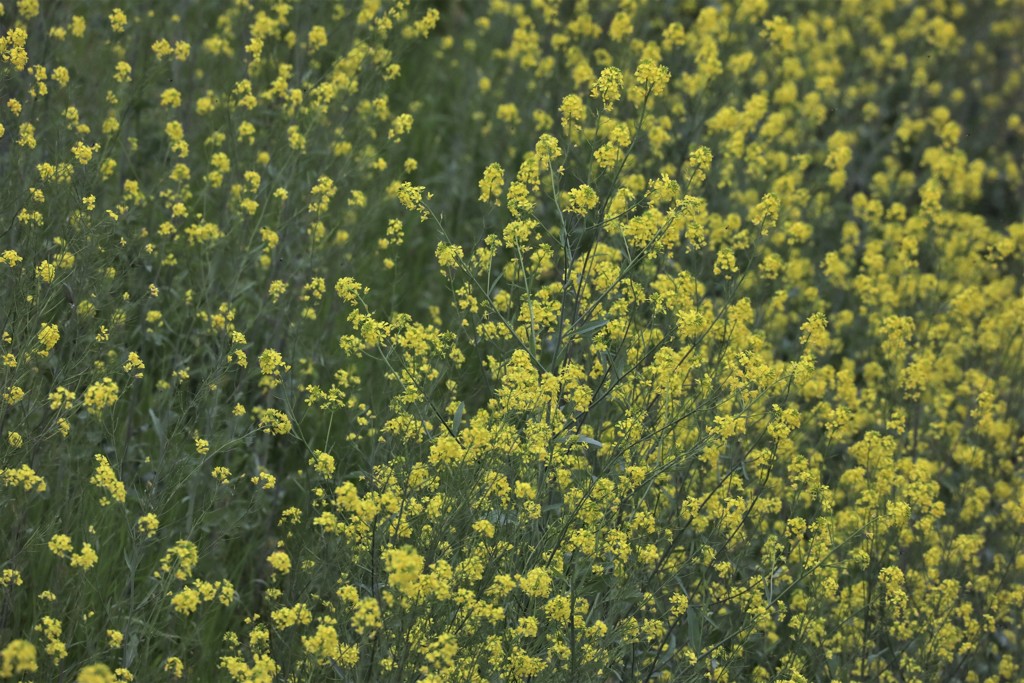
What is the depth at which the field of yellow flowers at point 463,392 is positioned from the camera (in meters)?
4.32

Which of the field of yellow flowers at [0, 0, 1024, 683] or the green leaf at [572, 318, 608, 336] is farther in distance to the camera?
the green leaf at [572, 318, 608, 336]

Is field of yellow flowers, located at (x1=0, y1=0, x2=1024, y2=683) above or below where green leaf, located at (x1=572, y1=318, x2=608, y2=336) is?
below

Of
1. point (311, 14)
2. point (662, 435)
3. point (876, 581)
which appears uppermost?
point (311, 14)

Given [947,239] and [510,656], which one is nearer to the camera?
[510,656]

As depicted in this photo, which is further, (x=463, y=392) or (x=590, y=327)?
(x=463, y=392)

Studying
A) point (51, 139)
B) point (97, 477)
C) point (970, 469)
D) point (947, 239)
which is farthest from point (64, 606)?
point (947, 239)

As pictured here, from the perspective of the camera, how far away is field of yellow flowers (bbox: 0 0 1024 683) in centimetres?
432

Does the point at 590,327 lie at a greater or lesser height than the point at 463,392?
greater

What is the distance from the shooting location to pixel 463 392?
6297 mm

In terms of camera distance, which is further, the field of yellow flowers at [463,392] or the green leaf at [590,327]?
the green leaf at [590,327]

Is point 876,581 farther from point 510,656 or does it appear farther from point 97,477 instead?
point 97,477

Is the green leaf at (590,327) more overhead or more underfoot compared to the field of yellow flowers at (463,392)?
more overhead

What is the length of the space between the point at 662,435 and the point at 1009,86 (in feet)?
24.7

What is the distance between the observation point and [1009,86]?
10.9 m
